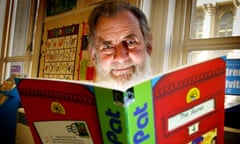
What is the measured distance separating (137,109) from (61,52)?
1.46 metres

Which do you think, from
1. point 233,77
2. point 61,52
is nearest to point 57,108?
point 233,77

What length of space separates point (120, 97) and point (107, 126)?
86 mm

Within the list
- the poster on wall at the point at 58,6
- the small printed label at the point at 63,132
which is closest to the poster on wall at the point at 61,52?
the poster on wall at the point at 58,6

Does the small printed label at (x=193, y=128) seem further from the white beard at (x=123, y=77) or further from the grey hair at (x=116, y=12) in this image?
the grey hair at (x=116, y=12)

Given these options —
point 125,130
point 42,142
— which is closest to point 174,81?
point 125,130

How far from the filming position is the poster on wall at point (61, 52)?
168cm

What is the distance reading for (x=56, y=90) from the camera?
1.82 feet

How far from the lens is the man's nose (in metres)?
0.92

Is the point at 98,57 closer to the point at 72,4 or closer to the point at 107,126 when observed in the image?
the point at 107,126

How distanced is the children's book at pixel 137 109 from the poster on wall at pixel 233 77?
49 cm

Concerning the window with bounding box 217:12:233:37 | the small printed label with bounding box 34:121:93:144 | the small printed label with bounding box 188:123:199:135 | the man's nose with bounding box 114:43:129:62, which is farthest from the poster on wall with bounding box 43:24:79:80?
the small printed label with bounding box 188:123:199:135

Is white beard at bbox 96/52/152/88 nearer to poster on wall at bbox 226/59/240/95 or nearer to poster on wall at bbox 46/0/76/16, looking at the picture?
poster on wall at bbox 226/59/240/95

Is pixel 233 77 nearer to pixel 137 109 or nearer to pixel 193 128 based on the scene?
pixel 193 128

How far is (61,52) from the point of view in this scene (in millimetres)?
1800
